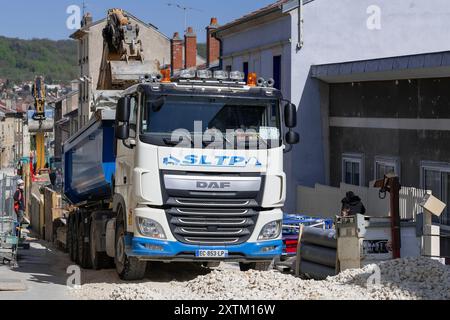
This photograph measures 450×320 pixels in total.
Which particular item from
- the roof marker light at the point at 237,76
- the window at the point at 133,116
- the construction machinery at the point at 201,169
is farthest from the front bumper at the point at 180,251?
the roof marker light at the point at 237,76

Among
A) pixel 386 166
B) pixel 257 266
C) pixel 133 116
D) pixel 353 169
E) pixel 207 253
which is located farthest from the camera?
pixel 353 169

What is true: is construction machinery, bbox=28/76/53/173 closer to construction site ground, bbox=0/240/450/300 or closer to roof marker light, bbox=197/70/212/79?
construction site ground, bbox=0/240/450/300

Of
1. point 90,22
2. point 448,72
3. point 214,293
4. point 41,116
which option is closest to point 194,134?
point 214,293

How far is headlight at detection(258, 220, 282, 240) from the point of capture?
51.1 ft

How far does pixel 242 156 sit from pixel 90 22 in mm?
61004

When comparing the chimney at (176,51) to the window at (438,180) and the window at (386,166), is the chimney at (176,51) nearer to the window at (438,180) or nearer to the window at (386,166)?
the window at (386,166)

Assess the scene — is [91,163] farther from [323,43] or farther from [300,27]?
[323,43]

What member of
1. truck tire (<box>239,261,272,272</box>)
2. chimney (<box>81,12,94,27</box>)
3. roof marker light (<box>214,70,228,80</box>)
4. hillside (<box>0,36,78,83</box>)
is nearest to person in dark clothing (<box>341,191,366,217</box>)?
truck tire (<box>239,261,272,272</box>)

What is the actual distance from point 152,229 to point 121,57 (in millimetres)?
8022

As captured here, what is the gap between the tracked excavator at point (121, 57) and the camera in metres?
21.0

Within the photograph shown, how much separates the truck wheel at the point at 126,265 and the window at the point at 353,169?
11.6 metres

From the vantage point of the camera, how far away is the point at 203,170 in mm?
15109

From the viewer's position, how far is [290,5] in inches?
1144

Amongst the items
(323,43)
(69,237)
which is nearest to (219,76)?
(69,237)
